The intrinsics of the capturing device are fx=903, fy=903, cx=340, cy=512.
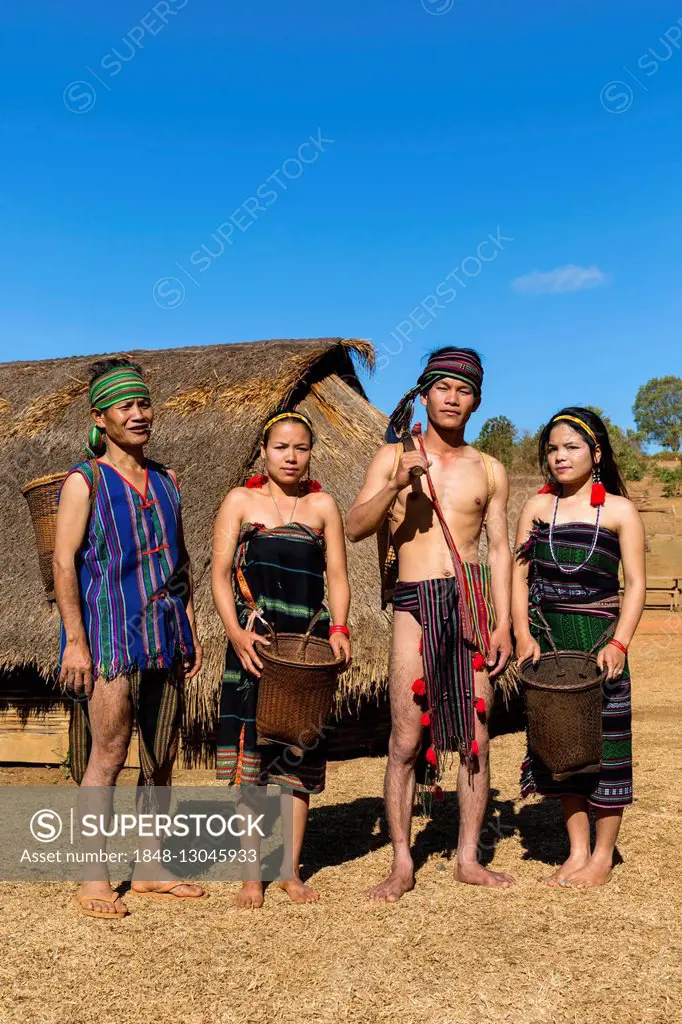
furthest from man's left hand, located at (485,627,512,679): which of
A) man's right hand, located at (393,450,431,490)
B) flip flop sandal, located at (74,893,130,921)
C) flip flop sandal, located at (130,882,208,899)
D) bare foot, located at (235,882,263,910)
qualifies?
flip flop sandal, located at (74,893,130,921)

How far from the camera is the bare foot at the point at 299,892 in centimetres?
381

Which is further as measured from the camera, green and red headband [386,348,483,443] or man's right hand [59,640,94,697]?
green and red headband [386,348,483,443]

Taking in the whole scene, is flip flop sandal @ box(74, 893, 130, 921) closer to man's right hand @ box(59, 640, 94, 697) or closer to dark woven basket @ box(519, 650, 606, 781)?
man's right hand @ box(59, 640, 94, 697)

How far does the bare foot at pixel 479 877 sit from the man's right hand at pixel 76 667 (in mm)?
1822

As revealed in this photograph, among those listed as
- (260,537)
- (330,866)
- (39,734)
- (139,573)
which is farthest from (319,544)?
(39,734)

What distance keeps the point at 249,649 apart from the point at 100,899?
3.79 ft

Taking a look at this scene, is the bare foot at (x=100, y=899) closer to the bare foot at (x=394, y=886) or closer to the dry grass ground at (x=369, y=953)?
the dry grass ground at (x=369, y=953)

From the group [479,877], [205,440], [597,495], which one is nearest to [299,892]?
[479,877]

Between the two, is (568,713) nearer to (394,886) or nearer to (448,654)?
(448,654)

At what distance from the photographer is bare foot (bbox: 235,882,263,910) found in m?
3.73

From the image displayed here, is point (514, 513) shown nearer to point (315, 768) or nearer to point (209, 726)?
point (209, 726)

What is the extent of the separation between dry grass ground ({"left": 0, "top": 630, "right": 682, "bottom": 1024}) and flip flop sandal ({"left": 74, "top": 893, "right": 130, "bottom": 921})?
50 mm

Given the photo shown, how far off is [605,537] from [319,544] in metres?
1.26

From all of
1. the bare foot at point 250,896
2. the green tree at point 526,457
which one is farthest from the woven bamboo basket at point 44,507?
the green tree at point 526,457
